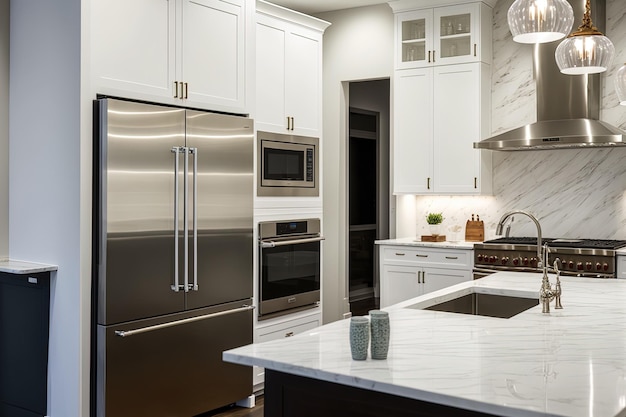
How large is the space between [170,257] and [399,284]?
Answer: 250cm

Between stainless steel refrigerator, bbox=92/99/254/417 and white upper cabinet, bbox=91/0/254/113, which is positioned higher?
white upper cabinet, bbox=91/0/254/113

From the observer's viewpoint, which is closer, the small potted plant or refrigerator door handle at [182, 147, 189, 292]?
refrigerator door handle at [182, 147, 189, 292]

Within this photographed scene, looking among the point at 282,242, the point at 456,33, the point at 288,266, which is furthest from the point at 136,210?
the point at 456,33

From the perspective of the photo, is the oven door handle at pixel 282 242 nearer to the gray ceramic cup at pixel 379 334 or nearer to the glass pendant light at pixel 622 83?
the glass pendant light at pixel 622 83

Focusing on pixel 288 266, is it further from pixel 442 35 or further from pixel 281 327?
pixel 442 35

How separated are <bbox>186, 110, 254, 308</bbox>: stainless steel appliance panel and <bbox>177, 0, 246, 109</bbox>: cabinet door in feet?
0.61

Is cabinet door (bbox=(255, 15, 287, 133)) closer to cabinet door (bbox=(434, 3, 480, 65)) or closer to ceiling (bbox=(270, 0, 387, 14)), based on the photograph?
ceiling (bbox=(270, 0, 387, 14))

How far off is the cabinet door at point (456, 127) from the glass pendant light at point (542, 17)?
3.27 meters

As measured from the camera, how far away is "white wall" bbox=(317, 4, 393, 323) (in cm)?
633

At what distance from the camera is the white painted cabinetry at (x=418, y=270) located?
5.38 metres

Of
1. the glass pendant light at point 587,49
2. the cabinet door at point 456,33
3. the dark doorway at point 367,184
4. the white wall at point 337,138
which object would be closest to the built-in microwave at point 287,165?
the white wall at point 337,138

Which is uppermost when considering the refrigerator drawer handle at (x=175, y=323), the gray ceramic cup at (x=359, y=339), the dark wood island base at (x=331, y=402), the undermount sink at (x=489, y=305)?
the gray ceramic cup at (x=359, y=339)

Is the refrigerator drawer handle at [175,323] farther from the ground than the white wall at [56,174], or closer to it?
closer to it

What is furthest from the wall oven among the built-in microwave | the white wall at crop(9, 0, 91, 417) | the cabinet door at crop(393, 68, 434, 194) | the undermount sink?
the undermount sink
